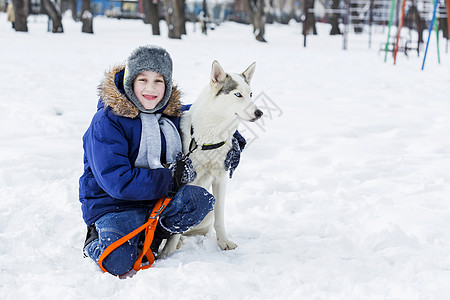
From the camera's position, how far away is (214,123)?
2.97 metres

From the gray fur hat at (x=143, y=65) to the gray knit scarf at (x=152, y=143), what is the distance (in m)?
0.08

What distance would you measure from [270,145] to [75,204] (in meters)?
2.63

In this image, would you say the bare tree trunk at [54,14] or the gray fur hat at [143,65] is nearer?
the gray fur hat at [143,65]

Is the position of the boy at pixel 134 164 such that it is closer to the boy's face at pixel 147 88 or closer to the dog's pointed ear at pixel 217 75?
the boy's face at pixel 147 88

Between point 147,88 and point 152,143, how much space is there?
318 mm

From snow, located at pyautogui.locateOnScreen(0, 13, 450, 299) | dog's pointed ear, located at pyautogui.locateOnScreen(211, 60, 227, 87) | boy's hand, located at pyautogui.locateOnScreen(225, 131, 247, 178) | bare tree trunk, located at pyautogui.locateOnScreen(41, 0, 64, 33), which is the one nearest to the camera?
snow, located at pyautogui.locateOnScreen(0, 13, 450, 299)

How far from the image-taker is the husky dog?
9.68 ft

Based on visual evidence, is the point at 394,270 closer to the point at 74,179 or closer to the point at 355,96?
the point at 74,179

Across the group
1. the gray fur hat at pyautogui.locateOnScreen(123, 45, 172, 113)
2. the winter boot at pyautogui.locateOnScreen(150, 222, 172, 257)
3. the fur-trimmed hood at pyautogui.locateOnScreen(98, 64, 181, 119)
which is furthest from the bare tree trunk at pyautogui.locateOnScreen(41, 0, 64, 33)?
the winter boot at pyautogui.locateOnScreen(150, 222, 172, 257)

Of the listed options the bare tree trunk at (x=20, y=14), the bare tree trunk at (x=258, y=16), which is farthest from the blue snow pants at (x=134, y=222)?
the bare tree trunk at (x=258, y=16)

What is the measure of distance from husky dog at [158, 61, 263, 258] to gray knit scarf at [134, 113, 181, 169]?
0.48 feet

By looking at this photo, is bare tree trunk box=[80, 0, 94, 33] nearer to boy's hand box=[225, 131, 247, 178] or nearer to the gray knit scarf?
boy's hand box=[225, 131, 247, 178]

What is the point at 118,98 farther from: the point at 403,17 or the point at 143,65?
the point at 403,17

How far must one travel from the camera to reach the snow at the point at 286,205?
2.55 meters
